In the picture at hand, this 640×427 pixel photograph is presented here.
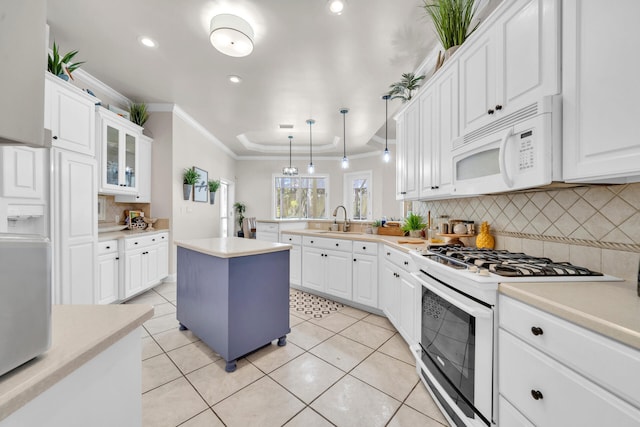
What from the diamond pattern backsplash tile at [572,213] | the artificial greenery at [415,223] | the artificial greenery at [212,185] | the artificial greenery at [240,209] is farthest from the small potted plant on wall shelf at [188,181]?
the diamond pattern backsplash tile at [572,213]

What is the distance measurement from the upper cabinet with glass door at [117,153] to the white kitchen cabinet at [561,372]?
411cm

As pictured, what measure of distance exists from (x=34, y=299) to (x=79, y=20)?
308 cm

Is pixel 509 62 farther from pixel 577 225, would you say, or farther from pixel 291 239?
pixel 291 239

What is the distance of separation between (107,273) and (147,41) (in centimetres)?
255

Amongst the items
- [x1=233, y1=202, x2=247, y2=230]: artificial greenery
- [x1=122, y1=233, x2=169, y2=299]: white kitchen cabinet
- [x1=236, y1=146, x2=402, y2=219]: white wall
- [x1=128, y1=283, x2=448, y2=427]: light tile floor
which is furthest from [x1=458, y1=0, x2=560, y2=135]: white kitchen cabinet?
[x1=233, y1=202, x2=247, y2=230]: artificial greenery

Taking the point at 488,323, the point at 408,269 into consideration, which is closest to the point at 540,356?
the point at 488,323

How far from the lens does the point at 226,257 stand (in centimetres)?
183

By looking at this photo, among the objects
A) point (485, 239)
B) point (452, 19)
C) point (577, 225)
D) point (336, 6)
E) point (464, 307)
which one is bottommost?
point (464, 307)

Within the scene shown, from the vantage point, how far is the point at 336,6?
203 centimetres

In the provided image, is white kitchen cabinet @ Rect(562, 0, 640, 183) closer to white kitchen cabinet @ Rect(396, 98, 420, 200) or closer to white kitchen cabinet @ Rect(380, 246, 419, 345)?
white kitchen cabinet @ Rect(380, 246, 419, 345)

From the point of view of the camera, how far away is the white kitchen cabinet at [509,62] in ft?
3.81

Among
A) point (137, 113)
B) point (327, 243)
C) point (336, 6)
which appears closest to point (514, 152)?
point (336, 6)

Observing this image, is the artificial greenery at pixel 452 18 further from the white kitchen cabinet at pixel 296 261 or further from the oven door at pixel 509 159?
the white kitchen cabinet at pixel 296 261

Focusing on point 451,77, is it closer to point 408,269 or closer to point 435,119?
point 435,119
